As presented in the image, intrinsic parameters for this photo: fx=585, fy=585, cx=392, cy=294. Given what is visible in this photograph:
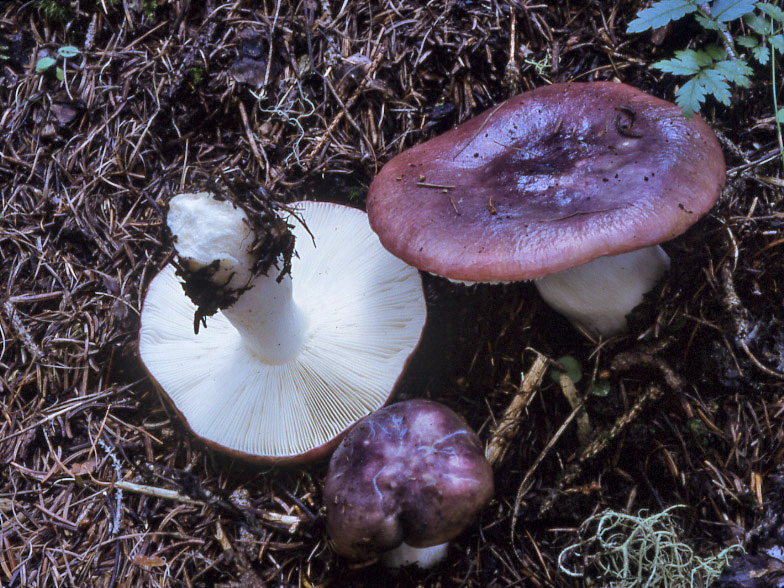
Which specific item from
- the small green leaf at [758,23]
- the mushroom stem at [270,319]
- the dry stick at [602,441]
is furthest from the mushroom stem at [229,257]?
the small green leaf at [758,23]

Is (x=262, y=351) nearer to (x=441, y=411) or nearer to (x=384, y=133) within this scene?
(x=441, y=411)

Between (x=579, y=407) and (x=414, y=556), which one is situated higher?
(x=579, y=407)

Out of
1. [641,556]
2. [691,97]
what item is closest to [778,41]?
[691,97]

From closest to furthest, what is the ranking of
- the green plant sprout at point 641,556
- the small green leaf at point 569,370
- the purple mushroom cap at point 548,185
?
1. the purple mushroom cap at point 548,185
2. the green plant sprout at point 641,556
3. the small green leaf at point 569,370

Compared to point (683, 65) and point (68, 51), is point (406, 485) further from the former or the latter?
point (68, 51)

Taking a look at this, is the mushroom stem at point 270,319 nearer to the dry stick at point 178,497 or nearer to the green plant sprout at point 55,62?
the dry stick at point 178,497

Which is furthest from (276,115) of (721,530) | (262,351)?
(721,530)
